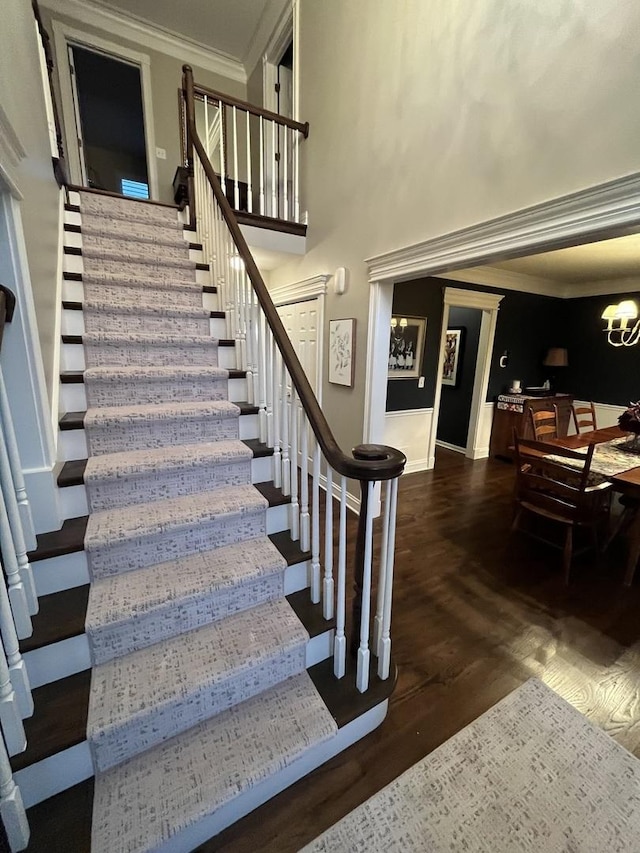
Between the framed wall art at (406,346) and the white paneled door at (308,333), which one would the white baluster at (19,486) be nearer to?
the white paneled door at (308,333)

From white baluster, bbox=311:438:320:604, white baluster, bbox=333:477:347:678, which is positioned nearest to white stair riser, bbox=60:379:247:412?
white baluster, bbox=311:438:320:604

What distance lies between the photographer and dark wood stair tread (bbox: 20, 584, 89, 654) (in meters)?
1.11

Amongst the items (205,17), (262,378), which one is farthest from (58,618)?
(205,17)

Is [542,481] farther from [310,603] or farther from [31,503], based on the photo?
[31,503]

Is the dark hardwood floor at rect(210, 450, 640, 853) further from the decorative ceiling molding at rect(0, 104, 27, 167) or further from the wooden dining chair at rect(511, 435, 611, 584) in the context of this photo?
the decorative ceiling molding at rect(0, 104, 27, 167)

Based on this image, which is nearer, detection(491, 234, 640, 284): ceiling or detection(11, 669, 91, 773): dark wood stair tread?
detection(11, 669, 91, 773): dark wood stair tread

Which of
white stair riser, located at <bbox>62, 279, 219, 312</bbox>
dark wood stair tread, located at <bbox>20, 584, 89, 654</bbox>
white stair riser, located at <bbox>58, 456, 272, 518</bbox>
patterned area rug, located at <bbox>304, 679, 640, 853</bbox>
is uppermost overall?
white stair riser, located at <bbox>62, 279, 219, 312</bbox>

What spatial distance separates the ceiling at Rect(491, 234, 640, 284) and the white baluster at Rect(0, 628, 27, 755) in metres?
4.00

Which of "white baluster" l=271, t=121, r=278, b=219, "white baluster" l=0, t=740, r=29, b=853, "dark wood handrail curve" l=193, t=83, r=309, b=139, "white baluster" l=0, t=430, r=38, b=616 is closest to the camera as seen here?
"white baluster" l=0, t=740, r=29, b=853

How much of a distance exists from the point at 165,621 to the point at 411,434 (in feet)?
11.6

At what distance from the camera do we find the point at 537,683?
163 cm

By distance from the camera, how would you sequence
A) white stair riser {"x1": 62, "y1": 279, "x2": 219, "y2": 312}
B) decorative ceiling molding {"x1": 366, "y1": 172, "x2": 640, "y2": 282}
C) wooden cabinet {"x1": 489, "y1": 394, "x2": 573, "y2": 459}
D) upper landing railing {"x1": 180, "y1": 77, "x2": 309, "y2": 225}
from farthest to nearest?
1. wooden cabinet {"x1": 489, "y1": 394, "x2": 573, "y2": 459}
2. upper landing railing {"x1": 180, "y1": 77, "x2": 309, "y2": 225}
3. white stair riser {"x1": 62, "y1": 279, "x2": 219, "y2": 312}
4. decorative ceiling molding {"x1": 366, "y1": 172, "x2": 640, "y2": 282}

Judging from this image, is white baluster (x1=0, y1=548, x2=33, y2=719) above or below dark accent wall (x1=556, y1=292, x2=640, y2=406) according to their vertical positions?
below

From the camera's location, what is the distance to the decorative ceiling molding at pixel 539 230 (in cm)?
134
